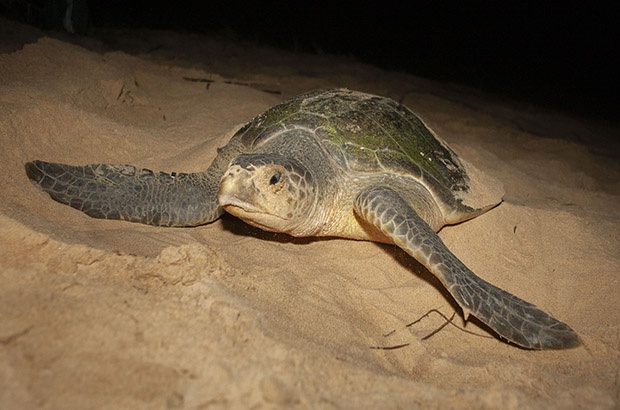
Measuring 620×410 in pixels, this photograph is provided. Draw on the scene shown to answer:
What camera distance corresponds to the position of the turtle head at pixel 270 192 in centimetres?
205

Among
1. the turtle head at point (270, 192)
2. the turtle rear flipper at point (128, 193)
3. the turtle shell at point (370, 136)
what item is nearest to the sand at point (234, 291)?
the turtle rear flipper at point (128, 193)

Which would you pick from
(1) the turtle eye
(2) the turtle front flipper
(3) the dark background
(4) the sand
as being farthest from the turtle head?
(3) the dark background

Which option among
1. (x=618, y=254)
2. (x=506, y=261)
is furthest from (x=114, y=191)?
(x=618, y=254)

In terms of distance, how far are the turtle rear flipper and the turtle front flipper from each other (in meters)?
1.06

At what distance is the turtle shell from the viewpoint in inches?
101

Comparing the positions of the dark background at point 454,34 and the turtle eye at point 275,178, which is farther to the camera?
the dark background at point 454,34

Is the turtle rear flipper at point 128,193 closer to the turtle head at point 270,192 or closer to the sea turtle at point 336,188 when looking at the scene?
the sea turtle at point 336,188

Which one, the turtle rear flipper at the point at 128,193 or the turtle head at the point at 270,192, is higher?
the turtle head at the point at 270,192

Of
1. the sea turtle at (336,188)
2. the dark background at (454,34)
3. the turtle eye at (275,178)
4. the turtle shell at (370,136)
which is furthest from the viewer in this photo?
the dark background at (454,34)

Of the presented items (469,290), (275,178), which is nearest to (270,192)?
(275,178)

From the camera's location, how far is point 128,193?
242cm

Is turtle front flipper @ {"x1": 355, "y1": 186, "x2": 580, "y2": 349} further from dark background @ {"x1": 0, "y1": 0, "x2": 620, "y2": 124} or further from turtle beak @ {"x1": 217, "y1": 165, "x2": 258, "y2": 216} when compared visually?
dark background @ {"x1": 0, "y1": 0, "x2": 620, "y2": 124}

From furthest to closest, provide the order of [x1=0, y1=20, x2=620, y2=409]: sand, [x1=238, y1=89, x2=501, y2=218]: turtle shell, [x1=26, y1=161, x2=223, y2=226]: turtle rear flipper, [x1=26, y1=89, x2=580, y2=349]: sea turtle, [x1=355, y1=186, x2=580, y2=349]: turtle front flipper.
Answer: [x1=238, y1=89, x2=501, y2=218]: turtle shell < [x1=26, y1=161, x2=223, y2=226]: turtle rear flipper < [x1=26, y1=89, x2=580, y2=349]: sea turtle < [x1=355, y1=186, x2=580, y2=349]: turtle front flipper < [x1=0, y1=20, x2=620, y2=409]: sand

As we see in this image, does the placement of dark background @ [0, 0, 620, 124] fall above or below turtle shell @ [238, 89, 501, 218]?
above
